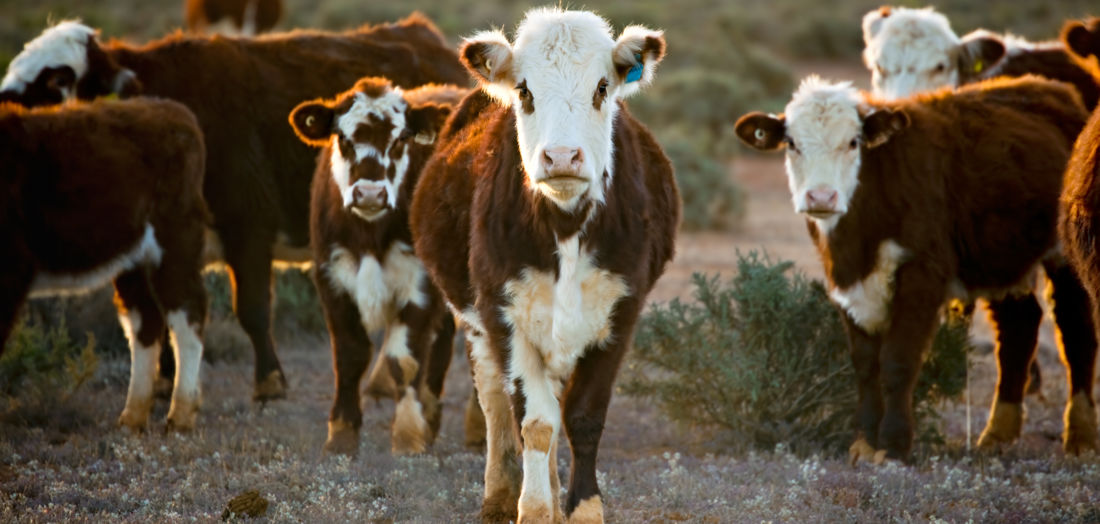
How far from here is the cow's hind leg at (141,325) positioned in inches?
288

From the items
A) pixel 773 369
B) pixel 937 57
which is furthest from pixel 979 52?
pixel 773 369

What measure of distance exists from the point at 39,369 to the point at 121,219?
1.63 meters

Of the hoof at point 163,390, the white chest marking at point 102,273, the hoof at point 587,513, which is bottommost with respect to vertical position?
the hoof at point 163,390

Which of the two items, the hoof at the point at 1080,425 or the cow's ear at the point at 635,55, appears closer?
the cow's ear at the point at 635,55

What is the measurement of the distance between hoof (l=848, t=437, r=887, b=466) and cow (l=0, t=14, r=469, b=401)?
3907 mm

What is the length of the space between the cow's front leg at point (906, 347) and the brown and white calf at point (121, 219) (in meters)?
4.04

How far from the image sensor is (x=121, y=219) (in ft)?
23.3

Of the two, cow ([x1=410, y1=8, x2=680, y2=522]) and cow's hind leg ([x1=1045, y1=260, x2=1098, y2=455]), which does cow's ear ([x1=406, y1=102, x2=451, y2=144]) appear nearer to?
cow ([x1=410, y1=8, x2=680, y2=522])

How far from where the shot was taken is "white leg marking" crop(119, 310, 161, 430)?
7.27 metres

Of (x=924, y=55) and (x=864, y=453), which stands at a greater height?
(x=924, y=55)

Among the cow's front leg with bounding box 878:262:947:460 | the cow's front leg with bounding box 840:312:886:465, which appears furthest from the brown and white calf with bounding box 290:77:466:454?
the cow's front leg with bounding box 878:262:947:460

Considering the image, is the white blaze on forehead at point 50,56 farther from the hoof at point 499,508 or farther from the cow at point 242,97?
the hoof at point 499,508

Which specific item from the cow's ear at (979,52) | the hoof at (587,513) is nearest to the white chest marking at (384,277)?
the hoof at (587,513)

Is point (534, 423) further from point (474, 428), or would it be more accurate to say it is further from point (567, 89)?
point (474, 428)
